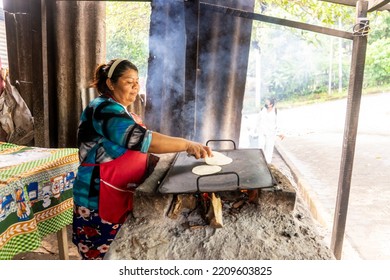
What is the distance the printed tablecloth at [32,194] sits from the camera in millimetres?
1768

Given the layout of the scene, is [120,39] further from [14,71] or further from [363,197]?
[363,197]

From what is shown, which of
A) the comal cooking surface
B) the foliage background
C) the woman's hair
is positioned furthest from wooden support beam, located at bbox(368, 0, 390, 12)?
the woman's hair

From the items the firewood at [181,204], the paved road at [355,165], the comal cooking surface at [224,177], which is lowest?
the paved road at [355,165]

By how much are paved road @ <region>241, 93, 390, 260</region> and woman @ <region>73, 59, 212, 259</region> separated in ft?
7.46

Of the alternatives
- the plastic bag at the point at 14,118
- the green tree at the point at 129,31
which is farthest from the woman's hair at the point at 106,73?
the plastic bag at the point at 14,118

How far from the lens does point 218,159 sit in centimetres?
180

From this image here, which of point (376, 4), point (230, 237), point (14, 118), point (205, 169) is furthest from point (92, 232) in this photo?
point (376, 4)

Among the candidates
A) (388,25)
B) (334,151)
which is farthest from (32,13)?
(334,151)

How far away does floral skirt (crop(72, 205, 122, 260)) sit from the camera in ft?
5.74

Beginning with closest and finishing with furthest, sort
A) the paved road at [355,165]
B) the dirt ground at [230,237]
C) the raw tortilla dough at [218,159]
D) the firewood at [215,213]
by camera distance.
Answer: the dirt ground at [230,237], the firewood at [215,213], the raw tortilla dough at [218,159], the paved road at [355,165]

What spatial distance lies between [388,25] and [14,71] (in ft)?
10.6

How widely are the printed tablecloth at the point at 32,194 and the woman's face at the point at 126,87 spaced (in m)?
0.80

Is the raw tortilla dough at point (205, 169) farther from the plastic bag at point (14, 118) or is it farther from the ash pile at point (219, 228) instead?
the plastic bag at point (14, 118)

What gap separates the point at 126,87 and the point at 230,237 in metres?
0.90
